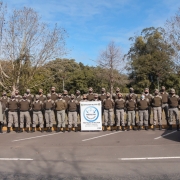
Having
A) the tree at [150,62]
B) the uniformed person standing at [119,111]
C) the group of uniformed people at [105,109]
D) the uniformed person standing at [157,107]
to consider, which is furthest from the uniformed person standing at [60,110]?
the tree at [150,62]

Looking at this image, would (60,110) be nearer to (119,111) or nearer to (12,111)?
(12,111)

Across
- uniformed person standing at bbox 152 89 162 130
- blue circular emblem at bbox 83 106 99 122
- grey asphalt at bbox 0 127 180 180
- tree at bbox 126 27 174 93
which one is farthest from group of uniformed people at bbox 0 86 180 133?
tree at bbox 126 27 174 93

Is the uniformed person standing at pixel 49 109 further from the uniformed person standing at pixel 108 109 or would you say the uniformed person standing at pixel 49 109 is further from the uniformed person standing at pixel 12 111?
the uniformed person standing at pixel 108 109

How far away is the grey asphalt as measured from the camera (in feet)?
20.5

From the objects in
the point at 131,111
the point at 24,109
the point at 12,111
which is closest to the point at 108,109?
the point at 131,111

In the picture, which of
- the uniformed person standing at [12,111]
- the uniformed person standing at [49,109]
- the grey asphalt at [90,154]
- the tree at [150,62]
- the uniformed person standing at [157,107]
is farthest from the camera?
the tree at [150,62]

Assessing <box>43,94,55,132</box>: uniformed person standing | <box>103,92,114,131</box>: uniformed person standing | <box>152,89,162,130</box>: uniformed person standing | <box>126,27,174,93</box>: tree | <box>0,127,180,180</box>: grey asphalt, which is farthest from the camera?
<box>126,27,174,93</box>: tree

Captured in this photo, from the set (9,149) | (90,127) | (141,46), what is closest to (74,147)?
(9,149)

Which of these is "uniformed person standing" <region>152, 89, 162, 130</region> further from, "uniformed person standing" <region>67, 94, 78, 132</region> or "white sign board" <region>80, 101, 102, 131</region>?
"uniformed person standing" <region>67, 94, 78, 132</region>

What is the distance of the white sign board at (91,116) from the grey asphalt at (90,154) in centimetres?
49

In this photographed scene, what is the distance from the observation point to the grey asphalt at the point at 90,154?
6.26 metres

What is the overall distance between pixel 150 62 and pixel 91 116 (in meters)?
31.8

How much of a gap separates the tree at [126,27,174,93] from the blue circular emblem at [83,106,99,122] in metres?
27.3

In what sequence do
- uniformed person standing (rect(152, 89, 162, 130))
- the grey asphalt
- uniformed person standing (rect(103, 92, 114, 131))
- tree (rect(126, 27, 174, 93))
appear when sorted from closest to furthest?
the grey asphalt
uniformed person standing (rect(152, 89, 162, 130))
uniformed person standing (rect(103, 92, 114, 131))
tree (rect(126, 27, 174, 93))
